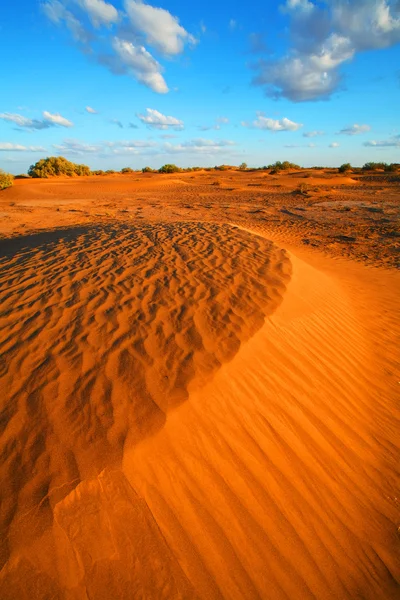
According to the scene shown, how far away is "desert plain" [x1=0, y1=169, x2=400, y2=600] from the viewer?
6.22ft

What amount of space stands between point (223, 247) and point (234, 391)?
4.33 m

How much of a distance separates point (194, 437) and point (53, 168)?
37316 mm

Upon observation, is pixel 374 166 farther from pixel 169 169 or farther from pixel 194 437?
pixel 194 437

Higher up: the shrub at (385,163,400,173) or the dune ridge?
the shrub at (385,163,400,173)

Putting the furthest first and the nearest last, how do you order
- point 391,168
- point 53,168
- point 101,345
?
point 53,168 → point 391,168 → point 101,345

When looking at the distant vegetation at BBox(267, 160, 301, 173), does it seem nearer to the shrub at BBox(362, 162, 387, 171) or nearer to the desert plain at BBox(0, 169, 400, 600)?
the shrub at BBox(362, 162, 387, 171)

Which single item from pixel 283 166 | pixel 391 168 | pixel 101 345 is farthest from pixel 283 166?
pixel 101 345

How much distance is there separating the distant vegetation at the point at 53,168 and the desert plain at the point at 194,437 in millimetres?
32008

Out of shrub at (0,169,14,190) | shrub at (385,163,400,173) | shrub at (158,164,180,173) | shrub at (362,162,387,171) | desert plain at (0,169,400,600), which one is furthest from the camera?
shrub at (158,164,180,173)

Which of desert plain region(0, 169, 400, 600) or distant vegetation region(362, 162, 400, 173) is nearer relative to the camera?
desert plain region(0, 169, 400, 600)

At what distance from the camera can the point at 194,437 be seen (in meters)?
2.51

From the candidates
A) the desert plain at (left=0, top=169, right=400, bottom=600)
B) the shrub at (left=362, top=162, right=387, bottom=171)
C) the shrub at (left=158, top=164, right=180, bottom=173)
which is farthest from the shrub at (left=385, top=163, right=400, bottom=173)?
the desert plain at (left=0, top=169, right=400, bottom=600)

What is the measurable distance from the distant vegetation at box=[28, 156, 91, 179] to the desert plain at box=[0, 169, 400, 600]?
32.0 metres

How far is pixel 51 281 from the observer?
203 inches
